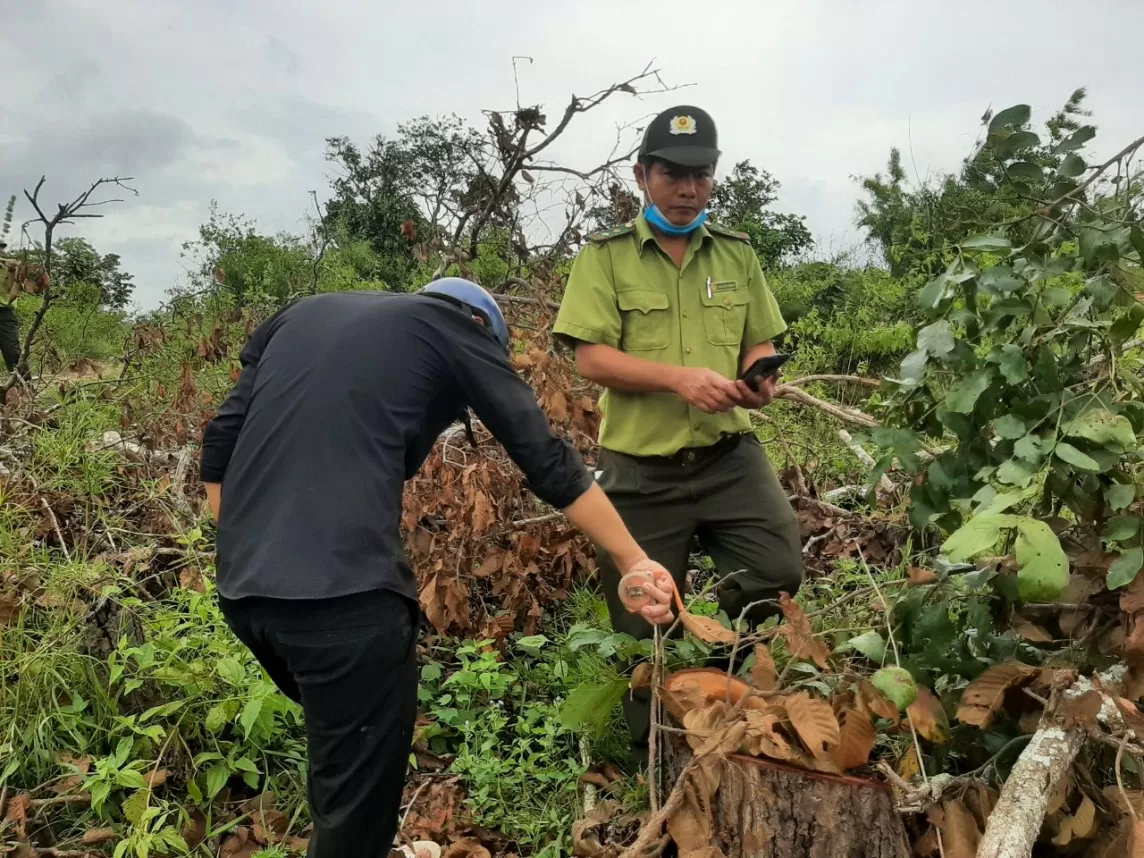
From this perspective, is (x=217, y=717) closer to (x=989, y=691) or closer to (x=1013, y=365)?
(x=989, y=691)

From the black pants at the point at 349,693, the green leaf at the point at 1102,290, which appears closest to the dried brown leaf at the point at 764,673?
the black pants at the point at 349,693

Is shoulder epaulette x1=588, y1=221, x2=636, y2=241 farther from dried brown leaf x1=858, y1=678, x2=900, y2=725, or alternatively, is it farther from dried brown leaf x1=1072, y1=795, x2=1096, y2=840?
dried brown leaf x1=1072, y1=795, x2=1096, y2=840

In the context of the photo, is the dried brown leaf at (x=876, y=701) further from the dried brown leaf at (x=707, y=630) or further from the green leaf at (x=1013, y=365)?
the green leaf at (x=1013, y=365)

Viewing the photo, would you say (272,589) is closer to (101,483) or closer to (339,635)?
(339,635)

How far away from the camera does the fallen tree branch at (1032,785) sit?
1.33 m

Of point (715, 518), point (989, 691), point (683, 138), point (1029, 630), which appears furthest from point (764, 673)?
point (683, 138)

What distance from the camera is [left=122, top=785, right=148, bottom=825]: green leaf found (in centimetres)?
239

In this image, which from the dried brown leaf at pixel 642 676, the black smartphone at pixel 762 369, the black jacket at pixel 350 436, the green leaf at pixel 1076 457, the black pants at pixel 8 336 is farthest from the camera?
the black pants at pixel 8 336

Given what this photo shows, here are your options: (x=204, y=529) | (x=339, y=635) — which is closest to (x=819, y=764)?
(x=339, y=635)

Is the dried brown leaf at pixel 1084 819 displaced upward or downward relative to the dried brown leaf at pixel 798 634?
downward

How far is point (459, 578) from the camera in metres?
3.37

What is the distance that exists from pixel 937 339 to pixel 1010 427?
0.22 meters

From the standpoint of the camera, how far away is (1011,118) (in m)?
1.69

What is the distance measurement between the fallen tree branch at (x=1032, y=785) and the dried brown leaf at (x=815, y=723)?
0.97 feet
